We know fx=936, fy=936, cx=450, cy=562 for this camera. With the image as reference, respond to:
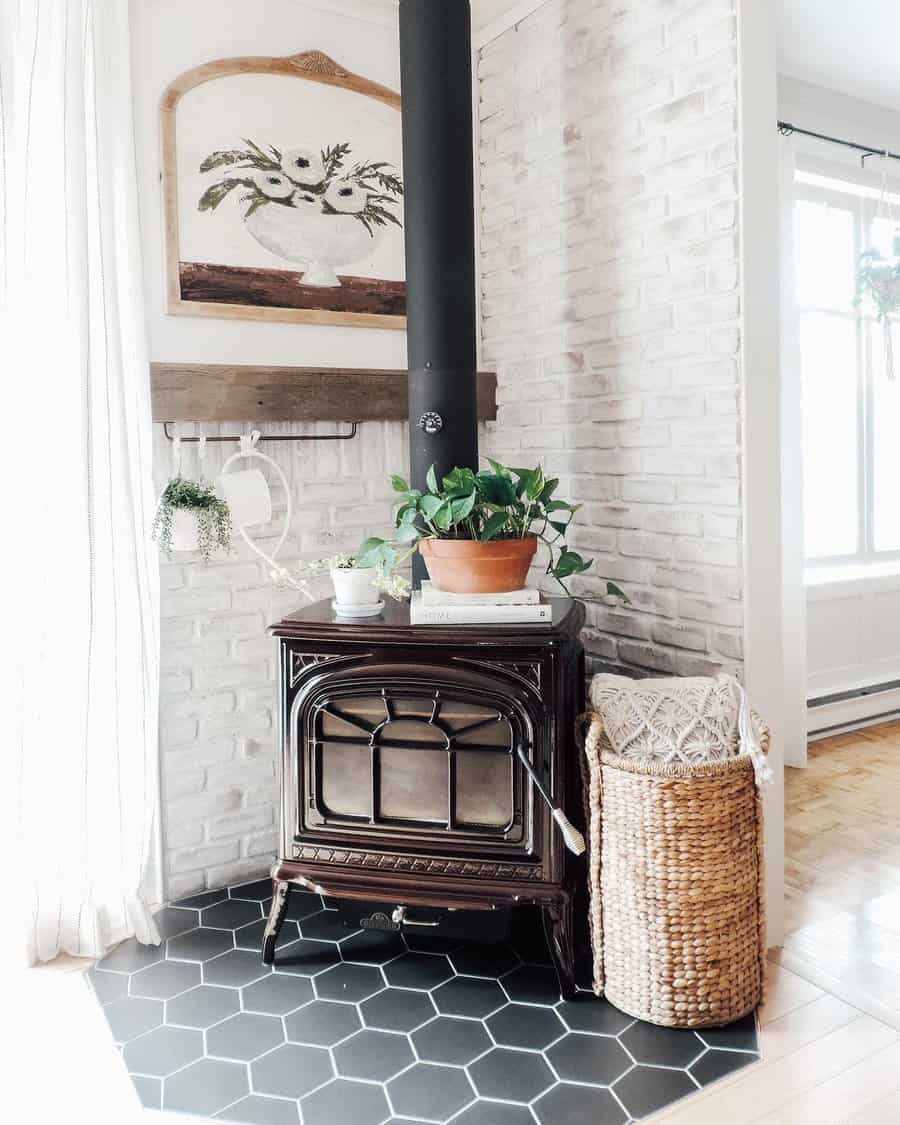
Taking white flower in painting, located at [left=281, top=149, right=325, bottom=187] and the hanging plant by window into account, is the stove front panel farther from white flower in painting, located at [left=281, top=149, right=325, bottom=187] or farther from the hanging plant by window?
the hanging plant by window

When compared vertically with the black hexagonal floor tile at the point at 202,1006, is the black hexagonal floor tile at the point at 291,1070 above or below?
below

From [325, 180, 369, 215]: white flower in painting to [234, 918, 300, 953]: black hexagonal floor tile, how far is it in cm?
190

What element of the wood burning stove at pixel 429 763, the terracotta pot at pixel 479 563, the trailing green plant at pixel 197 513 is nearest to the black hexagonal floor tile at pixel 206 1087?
the wood burning stove at pixel 429 763

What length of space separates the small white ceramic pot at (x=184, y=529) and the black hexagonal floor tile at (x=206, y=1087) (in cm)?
112

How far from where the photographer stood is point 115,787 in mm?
2215

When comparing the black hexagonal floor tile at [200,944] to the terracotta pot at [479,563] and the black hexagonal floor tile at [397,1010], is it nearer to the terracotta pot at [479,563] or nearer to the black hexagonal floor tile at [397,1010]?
the black hexagonal floor tile at [397,1010]

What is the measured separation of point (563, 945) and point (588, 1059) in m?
0.25

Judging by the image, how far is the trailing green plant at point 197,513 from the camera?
2.26 m

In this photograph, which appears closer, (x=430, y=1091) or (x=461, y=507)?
(x=430, y=1091)

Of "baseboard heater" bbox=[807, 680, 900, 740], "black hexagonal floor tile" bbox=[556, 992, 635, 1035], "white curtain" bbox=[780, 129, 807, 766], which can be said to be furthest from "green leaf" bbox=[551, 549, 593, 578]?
"baseboard heater" bbox=[807, 680, 900, 740]

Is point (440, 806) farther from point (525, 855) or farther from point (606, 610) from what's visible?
point (606, 610)

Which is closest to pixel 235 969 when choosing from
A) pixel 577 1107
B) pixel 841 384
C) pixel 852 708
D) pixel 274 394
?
pixel 577 1107

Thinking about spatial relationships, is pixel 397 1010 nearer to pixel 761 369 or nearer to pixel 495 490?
pixel 495 490

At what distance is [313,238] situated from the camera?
2.57 metres
